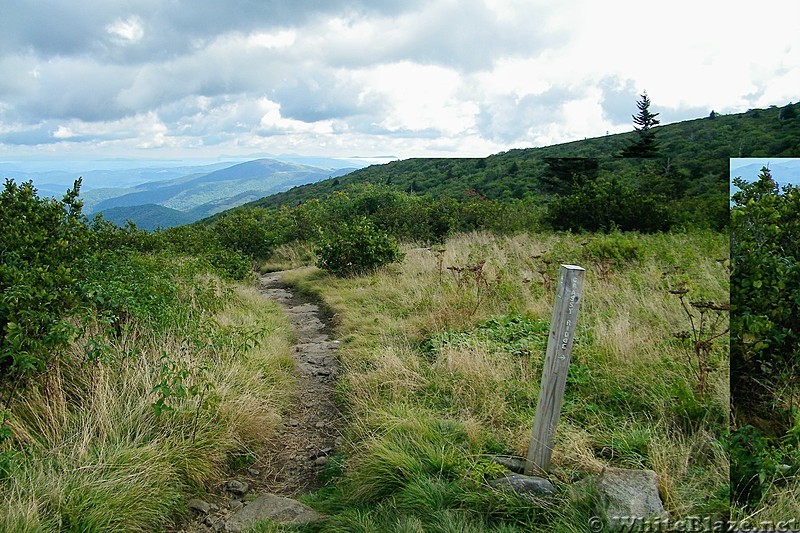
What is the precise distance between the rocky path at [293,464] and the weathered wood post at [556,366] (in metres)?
1.46

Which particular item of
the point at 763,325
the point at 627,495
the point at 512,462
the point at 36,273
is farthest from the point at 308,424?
the point at 763,325

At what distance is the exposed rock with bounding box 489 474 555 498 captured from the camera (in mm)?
2912

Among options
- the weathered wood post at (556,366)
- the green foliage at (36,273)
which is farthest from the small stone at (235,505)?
the weathered wood post at (556,366)

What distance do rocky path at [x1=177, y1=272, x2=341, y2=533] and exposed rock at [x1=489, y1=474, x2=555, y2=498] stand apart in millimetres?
1195

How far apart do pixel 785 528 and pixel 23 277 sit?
16.2 ft

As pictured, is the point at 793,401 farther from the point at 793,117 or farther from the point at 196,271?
the point at 196,271

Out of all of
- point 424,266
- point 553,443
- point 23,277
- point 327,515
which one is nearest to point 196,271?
point 424,266

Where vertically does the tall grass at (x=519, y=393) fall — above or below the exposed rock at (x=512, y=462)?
above

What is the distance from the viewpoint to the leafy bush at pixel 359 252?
35.4ft

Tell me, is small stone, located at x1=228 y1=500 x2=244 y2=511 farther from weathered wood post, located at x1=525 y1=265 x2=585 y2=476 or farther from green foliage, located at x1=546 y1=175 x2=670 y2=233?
green foliage, located at x1=546 y1=175 x2=670 y2=233

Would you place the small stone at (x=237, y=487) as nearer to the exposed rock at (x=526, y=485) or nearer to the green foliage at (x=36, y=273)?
the green foliage at (x=36, y=273)

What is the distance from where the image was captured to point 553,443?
324cm

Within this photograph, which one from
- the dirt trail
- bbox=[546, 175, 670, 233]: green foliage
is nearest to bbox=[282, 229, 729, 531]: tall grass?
the dirt trail

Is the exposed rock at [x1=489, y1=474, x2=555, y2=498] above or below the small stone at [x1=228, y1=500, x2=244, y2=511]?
above
